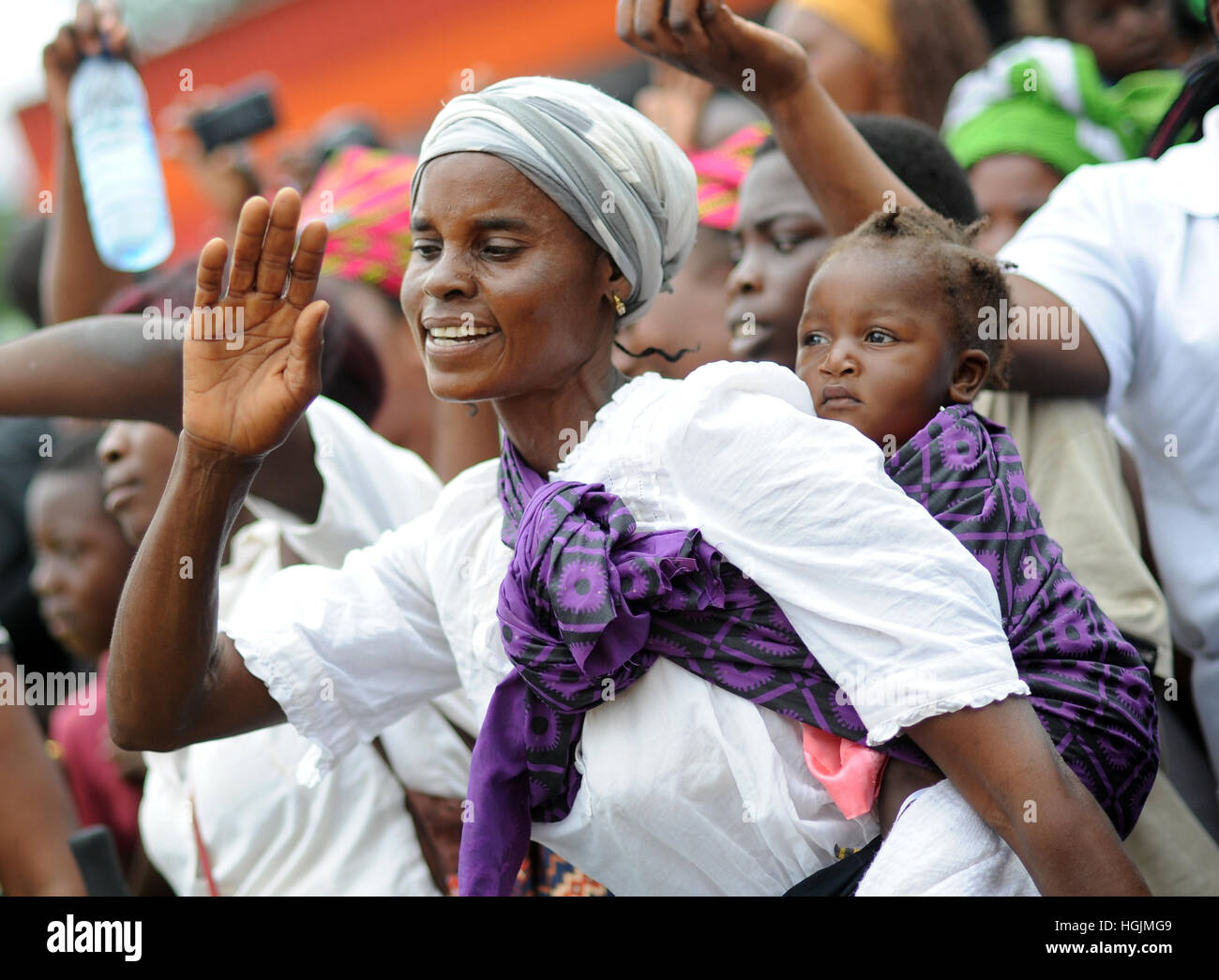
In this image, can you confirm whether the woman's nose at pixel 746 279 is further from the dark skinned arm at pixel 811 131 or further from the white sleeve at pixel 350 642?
the white sleeve at pixel 350 642

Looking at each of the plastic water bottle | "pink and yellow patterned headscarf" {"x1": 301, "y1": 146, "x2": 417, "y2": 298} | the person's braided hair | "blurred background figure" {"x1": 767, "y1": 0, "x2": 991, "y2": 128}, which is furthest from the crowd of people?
the person's braided hair

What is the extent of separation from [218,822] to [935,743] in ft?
6.31

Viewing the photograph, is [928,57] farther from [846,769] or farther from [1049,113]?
[846,769]

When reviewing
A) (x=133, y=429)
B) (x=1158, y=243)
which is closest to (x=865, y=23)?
(x=1158, y=243)

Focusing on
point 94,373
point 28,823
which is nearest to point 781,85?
point 94,373

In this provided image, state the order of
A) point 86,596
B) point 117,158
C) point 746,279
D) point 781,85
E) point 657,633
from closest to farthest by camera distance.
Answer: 1. point 657,633
2. point 781,85
3. point 746,279
4. point 117,158
5. point 86,596

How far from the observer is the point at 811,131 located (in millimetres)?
2691

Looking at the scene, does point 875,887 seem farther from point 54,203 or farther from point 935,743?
point 54,203

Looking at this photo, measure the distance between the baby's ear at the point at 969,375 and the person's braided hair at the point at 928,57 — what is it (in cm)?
227

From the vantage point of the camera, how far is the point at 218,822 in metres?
3.21

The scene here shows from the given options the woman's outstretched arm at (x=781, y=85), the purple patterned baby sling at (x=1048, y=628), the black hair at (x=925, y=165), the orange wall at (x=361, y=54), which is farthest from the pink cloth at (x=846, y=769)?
the orange wall at (x=361, y=54)

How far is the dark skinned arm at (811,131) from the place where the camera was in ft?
8.36

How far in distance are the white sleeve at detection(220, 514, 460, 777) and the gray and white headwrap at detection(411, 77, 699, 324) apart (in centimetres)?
65

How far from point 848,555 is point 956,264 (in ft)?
2.13
